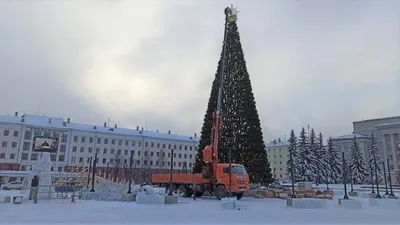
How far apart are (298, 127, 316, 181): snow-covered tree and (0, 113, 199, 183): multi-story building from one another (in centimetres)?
2487

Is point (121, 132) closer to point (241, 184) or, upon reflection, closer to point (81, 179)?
point (81, 179)

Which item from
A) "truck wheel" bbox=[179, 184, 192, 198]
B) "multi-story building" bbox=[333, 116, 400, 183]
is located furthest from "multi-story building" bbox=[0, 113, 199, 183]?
"multi-story building" bbox=[333, 116, 400, 183]

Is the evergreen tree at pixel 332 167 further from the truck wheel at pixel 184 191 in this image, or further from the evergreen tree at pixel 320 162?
the truck wheel at pixel 184 191

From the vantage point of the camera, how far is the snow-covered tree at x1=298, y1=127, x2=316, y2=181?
5506 centimetres

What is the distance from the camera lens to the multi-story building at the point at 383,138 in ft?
244

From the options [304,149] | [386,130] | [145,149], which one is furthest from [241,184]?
[386,130]

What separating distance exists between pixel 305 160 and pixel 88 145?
49196mm

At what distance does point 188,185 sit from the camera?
945 inches

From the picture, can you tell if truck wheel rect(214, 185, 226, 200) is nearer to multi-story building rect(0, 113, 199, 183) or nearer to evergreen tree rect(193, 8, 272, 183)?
evergreen tree rect(193, 8, 272, 183)

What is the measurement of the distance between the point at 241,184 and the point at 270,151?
91415 millimetres

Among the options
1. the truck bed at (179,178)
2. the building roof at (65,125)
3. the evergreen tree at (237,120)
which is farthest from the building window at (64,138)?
the evergreen tree at (237,120)

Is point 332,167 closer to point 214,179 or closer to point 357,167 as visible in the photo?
point 357,167

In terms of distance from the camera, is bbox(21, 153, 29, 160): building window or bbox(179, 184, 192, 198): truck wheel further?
bbox(21, 153, 29, 160): building window

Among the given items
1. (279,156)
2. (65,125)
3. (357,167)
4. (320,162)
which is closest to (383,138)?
(357,167)
